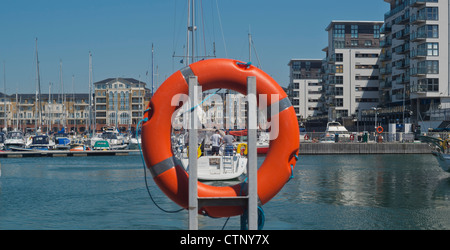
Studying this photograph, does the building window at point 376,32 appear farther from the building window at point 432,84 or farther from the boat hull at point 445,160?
the boat hull at point 445,160

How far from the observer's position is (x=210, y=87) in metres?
7.59

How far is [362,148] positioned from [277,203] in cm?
2642

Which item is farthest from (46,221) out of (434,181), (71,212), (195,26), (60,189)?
(195,26)

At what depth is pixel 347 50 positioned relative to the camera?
252ft

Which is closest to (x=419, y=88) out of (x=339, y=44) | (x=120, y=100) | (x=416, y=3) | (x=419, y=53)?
(x=419, y=53)

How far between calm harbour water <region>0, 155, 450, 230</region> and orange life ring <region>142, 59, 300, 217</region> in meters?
3.46

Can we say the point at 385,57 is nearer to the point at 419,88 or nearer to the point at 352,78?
the point at 352,78

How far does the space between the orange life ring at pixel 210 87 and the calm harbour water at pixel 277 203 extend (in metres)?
3.46

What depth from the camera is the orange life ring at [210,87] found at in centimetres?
728

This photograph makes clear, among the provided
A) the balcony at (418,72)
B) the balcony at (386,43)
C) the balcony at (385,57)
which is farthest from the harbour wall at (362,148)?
the balcony at (385,57)

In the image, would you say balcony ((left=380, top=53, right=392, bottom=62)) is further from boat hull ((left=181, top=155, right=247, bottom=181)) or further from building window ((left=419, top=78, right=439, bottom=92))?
boat hull ((left=181, top=155, right=247, bottom=181))

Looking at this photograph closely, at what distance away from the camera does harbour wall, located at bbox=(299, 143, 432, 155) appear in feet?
127

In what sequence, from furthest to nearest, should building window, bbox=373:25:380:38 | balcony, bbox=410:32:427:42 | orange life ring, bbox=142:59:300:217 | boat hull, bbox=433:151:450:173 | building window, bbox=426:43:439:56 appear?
building window, bbox=373:25:380:38
balcony, bbox=410:32:427:42
building window, bbox=426:43:439:56
boat hull, bbox=433:151:450:173
orange life ring, bbox=142:59:300:217

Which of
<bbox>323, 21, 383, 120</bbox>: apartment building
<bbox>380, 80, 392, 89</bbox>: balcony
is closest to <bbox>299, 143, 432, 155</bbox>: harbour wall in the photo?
<bbox>380, 80, 392, 89</bbox>: balcony
